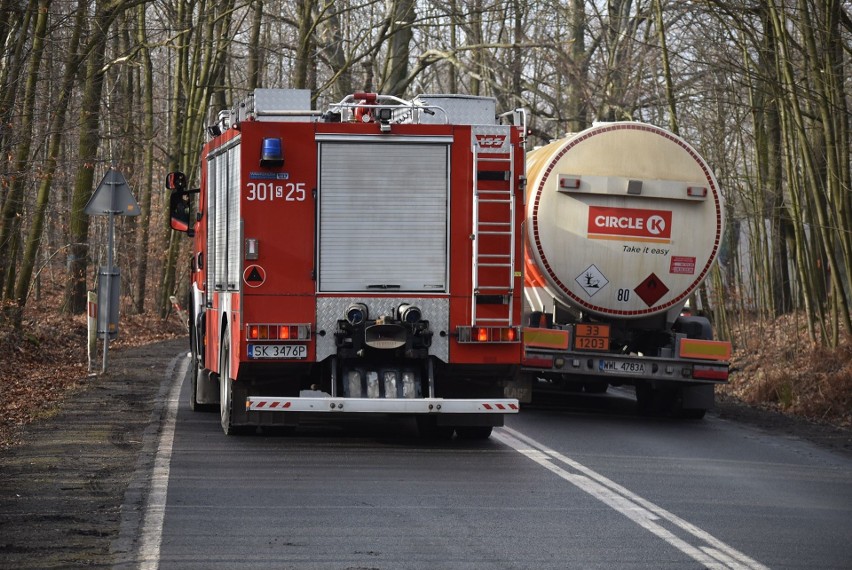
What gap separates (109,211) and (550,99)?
17.9m

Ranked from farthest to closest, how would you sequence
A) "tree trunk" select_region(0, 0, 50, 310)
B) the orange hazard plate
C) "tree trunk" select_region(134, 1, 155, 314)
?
"tree trunk" select_region(134, 1, 155, 314) < "tree trunk" select_region(0, 0, 50, 310) < the orange hazard plate

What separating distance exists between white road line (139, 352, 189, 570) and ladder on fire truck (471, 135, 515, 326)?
3006 millimetres

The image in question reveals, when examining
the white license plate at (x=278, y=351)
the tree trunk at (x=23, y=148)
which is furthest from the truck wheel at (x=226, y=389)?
the tree trunk at (x=23, y=148)

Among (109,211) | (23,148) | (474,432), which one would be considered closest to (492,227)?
(474,432)

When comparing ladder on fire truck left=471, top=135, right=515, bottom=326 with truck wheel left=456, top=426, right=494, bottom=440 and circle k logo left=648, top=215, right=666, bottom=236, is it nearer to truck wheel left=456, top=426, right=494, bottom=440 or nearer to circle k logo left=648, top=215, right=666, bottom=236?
truck wheel left=456, top=426, right=494, bottom=440

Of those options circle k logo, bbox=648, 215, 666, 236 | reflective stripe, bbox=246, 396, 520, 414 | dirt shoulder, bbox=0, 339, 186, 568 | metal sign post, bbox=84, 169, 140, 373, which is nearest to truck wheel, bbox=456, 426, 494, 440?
reflective stripe, bbox=246, 396, 520, 414

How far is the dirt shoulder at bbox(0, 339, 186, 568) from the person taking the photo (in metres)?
7.40

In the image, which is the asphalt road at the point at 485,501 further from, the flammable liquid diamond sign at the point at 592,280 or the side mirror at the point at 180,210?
the side mirror at the point at 180,210

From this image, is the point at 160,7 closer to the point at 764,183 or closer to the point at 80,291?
the point at 80,291

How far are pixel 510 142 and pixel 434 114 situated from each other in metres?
0.77

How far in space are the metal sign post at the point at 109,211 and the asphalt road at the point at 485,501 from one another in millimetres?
6462

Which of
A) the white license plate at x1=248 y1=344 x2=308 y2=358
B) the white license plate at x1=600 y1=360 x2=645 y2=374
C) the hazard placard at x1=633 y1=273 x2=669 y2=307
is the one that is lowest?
the white license plate at x1=600 y1=360 x2=645 y2=374

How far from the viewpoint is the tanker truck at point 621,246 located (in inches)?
610

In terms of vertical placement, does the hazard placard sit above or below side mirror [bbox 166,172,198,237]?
below
